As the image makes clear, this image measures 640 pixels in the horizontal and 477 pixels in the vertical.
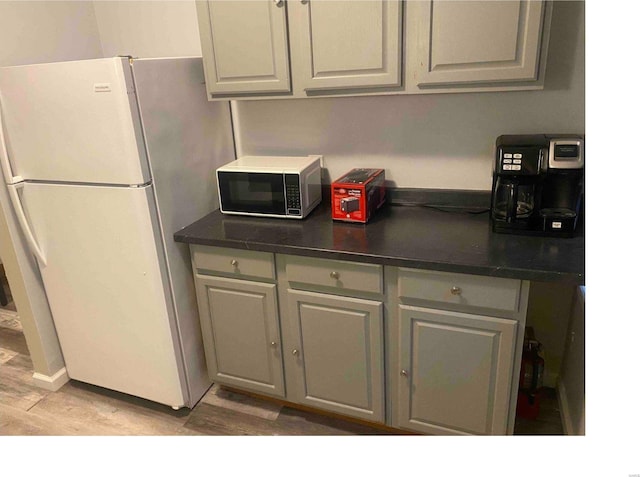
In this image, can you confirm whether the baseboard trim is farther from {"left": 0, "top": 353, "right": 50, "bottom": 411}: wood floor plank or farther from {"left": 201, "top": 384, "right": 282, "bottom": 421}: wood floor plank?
{"left": 201, "top": 384, "right": 282, "bottom": 421}: wood floor plank

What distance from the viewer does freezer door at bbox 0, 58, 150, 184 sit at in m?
1.72

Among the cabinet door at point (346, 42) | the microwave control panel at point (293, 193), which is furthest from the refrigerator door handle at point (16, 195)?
the cabinet door at point (346, 42)

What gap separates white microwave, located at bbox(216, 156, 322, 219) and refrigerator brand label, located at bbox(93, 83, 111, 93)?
57cm

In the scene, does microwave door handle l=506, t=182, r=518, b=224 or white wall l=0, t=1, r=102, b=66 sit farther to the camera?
white wall l=0, t=1, r=102, b=66

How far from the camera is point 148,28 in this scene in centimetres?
237

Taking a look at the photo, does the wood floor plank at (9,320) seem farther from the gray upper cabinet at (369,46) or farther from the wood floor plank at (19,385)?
the gray upper cabinet at (369,46)

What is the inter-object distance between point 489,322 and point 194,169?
142cm

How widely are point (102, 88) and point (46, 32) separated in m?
0.81

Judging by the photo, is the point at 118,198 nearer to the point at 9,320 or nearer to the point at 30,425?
the point at 30,425

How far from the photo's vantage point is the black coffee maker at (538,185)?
160cm

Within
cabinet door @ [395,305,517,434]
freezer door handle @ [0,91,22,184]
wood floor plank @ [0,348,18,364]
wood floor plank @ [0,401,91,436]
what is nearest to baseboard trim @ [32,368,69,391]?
wood floor plank @ [0,401,91,436]
